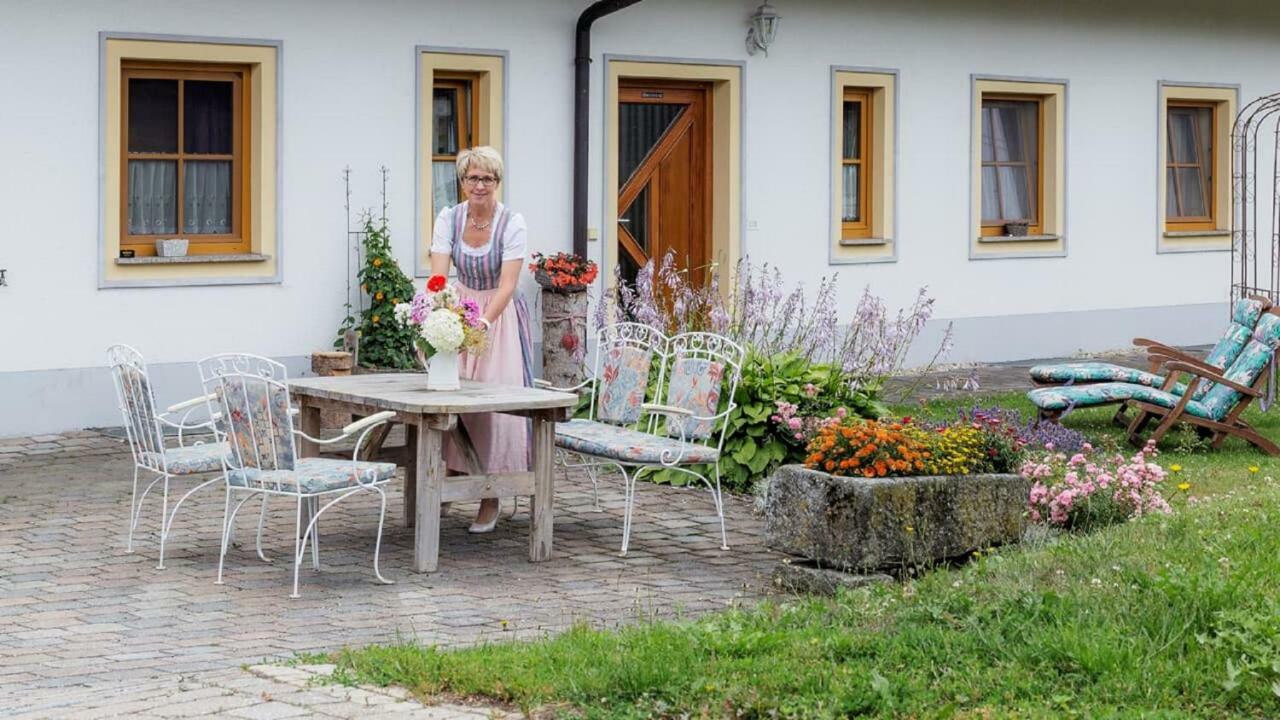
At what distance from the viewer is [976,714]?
17.4ft

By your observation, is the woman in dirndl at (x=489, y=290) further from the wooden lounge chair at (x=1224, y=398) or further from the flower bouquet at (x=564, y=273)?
the flower bouquet at (x=564, y=273)

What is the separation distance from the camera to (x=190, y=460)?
849 cm

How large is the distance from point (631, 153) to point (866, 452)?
8.13 metres

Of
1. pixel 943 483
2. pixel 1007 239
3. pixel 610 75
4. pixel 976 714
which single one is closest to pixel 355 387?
pixel 943 483

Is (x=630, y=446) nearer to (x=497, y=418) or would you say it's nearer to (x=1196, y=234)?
(x=497, y=418)

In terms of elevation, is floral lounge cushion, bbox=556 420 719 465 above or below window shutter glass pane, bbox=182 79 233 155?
below

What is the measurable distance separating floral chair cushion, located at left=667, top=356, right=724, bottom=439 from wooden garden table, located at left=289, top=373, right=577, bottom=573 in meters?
0.80

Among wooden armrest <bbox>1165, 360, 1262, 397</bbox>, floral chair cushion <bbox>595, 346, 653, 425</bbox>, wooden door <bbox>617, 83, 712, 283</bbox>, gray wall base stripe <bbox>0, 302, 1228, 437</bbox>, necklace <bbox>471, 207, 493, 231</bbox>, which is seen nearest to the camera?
necklace <bbox>471, 207, 493, 231</bbox>

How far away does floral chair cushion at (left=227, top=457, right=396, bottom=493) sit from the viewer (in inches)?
313

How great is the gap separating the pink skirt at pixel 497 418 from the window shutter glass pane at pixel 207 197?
473 centimetres

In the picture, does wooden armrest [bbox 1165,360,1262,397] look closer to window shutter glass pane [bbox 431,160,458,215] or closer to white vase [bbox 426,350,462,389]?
white vase [bbox 426,350,462,389]

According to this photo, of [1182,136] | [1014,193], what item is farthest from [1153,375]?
[1182,136]

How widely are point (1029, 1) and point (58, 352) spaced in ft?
31.3

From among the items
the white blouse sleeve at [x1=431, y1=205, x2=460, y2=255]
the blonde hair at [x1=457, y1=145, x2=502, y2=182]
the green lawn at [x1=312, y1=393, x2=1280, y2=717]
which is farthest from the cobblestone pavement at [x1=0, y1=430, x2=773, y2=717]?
A: the blonde hair at [x1=457, y1=145, x2=502, y2=182]
